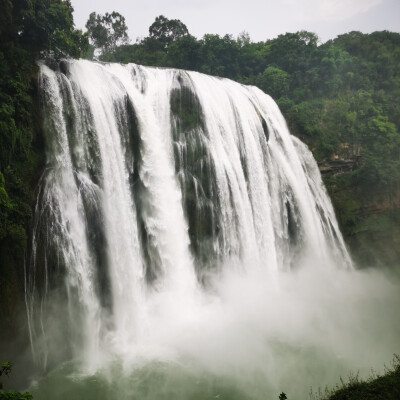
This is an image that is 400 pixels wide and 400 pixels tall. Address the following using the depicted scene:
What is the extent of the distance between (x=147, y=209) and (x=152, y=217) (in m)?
0.36

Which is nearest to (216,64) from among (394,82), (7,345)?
(394,82)

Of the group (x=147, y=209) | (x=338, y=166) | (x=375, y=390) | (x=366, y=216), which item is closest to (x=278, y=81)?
(x=338, y=166)

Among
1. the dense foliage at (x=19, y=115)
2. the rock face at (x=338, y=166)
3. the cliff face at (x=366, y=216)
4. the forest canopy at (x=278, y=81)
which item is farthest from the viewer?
the rock face at (x=338, y=166)

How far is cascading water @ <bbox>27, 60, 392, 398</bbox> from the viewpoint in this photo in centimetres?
1048

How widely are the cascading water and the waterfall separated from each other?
0.14 ft

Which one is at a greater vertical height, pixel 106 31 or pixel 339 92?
pixel 106 31

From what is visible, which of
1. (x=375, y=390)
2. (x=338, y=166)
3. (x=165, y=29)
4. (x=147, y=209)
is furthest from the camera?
(x=165, y=29)

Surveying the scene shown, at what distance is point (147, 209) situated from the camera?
1346 centimetres

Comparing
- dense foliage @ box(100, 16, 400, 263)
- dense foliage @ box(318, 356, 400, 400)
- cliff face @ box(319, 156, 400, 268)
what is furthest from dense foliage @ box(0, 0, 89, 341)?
cliff face @ box(319, 156, 400, 268)

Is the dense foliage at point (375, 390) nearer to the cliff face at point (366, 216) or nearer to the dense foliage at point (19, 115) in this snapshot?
the dense foliage at point (19, 115)

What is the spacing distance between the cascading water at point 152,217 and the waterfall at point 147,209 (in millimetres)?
43

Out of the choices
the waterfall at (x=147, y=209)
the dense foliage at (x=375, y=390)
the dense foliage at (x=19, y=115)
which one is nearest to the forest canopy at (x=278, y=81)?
the dense foliage at (x=19, y=115)

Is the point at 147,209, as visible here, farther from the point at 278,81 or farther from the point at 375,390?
the point at 278,81

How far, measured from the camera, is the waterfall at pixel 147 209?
413 inches
